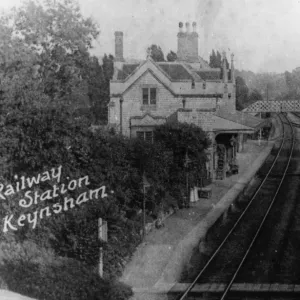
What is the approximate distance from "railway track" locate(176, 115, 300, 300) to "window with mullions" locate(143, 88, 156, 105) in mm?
8388

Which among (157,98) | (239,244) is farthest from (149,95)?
(239,244)

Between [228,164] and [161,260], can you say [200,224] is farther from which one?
[228,164]

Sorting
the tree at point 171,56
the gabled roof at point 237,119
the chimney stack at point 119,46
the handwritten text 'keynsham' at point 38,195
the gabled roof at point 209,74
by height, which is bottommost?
the handwritten text 'keynsham' at point 38,195

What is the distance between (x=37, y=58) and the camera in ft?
72.5

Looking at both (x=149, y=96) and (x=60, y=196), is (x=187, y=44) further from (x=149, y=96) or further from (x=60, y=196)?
(x=60, y=196)

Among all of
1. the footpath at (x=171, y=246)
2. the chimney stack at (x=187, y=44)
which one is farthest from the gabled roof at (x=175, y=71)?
the footpath at (x=171, y=246)

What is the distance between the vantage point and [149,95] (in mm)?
34281

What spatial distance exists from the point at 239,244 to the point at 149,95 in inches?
676

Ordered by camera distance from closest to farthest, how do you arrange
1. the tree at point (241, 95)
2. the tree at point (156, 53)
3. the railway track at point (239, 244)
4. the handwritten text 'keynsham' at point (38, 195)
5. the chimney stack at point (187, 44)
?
1. the handwritten text 'keynsham' at point (38, 195)
2. the railway track at point (239, 244)
3. the chimney stack at point (187, 44)
4. the tree at point (156, 53)
5. the tree at point (241, 95)

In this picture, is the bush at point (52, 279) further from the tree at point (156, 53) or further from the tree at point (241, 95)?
the tree at point (241, 95)

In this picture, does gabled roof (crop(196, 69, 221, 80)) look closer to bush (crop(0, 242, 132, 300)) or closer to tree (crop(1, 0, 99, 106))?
tree (crop(1, 0, 99, 106))

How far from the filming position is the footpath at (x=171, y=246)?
47.6 ft

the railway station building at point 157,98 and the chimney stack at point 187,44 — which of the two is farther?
the chimney stack at point 187,44

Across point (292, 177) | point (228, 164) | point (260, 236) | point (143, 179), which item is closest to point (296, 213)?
point (260, 236)
